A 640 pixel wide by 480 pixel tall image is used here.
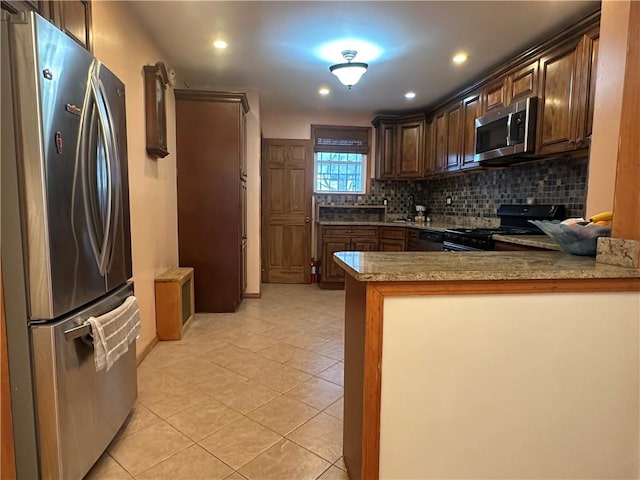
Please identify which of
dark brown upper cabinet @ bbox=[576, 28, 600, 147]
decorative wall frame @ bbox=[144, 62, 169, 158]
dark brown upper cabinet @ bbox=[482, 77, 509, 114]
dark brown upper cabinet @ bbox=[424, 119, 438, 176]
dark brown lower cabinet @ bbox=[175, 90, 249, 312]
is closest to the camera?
dark brown upper cabinet @ bbox=[576, 28, 600, 147]

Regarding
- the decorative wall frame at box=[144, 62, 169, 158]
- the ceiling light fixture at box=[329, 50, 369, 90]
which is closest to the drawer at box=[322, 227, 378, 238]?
the ceiling light fixture at box=[329, 50, 369, 90]

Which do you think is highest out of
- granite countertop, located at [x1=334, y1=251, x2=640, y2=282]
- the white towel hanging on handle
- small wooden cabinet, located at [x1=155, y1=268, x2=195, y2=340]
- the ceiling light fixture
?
the ceiling light fixture

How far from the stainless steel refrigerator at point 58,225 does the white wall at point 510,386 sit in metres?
1.11

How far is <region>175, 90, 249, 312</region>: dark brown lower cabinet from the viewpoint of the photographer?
358 cm

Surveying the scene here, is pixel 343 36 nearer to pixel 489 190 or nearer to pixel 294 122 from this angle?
pixel 489 190

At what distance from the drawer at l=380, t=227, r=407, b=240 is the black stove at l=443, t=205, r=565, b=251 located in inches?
41.7

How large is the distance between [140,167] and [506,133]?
2.93 m

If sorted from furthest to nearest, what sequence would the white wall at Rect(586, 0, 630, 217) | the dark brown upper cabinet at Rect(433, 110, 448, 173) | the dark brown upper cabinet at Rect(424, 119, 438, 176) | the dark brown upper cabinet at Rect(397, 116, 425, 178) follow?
the dark brown upper cabinet at Rect(397, 116, 425, 178)
the dark brown upper cabinet at Rect(424, 119, 438, 176)
the dark brown upper cabinet at Rect(433, 110, 448, 173)
the white wall at Rect(586, 0, 630, 217)

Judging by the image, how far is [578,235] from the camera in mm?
1587

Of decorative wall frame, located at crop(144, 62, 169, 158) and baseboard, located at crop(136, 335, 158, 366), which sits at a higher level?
decorative wall frame, located at crop(144, 62, 169, 158)

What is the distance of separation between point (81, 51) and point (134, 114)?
1.25 m

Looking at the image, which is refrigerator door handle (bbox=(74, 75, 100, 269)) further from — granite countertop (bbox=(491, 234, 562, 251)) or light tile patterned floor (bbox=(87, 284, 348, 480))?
granite countertop (bbox=(491, 234, 562, 251))

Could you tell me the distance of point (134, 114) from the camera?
2531 mm

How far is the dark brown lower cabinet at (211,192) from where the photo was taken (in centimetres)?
358
